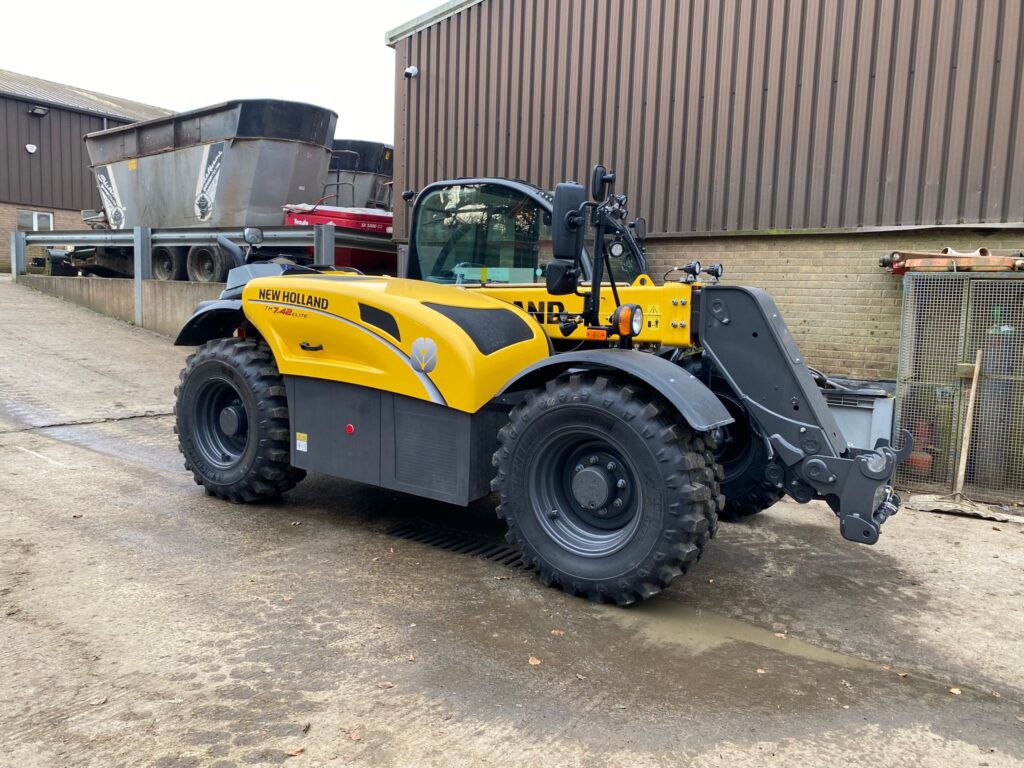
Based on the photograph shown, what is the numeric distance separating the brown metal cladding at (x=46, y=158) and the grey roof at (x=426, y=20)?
17.4 m

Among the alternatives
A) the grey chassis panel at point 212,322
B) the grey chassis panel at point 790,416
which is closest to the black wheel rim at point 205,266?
the grey chassis panel at point 212,322

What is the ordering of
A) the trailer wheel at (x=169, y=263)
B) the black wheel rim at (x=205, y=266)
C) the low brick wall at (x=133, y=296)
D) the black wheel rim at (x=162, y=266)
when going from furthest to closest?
the black wheel rim at (x=162, y=266), the trailer wheel at (x=169, y=263), the black wheel rim at (x=205, y=266), the low brick wall at (x=133, y=296)

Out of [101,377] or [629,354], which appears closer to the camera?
[629,354]

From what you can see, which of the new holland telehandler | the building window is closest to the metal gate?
the new holland telehandler

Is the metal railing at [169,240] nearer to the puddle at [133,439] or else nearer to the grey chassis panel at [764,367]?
the puddle at [133,439]

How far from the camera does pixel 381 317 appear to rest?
14.8 ft

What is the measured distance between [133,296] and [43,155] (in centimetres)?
1508

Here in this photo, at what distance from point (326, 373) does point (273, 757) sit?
8.64 feet

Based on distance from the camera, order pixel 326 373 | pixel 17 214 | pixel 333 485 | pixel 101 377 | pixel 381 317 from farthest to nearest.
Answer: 1. pixel 17 214
2. pixel 101 377
3. pixel 333 485
4. pixel 326 373
5. pixel 381 317

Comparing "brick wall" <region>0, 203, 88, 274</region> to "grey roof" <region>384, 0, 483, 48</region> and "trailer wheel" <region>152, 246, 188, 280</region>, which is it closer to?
"trailer wheel" <region>152, 246, 188, 280</region>

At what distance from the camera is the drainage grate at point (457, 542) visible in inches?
180

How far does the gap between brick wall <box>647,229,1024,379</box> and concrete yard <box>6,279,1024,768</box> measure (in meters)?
2.52

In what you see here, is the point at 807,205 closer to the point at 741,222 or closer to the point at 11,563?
the point at 741,222

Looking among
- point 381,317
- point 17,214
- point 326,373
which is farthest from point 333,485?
point 17,214
